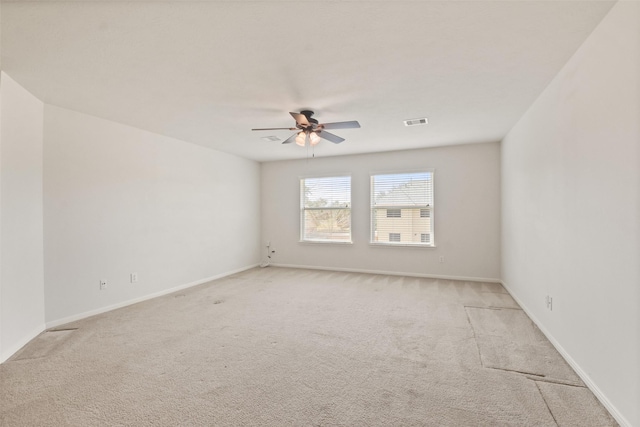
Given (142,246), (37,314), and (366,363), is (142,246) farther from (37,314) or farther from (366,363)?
(366,363)

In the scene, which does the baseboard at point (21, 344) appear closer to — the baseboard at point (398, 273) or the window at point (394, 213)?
the baseboard at point (398, 273)

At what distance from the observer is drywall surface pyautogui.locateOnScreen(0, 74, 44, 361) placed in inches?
102

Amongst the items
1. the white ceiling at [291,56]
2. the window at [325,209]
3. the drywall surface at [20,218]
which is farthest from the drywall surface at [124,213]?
the window at [325,209]

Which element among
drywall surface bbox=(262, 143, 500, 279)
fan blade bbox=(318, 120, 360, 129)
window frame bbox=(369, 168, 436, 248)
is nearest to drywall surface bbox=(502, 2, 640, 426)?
fan blade bbox=(318, 120, 360, 129)

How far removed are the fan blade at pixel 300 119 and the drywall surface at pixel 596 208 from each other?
2.34 m

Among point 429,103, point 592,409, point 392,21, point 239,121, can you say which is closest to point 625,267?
point 592,409

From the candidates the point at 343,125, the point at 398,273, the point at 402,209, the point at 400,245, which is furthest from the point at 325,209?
the point at 343,125

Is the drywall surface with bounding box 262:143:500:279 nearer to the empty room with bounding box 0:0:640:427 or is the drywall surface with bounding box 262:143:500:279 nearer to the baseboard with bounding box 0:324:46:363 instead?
the empty room with bounding box 0:0:640:427

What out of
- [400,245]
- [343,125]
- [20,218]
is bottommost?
[400,245]

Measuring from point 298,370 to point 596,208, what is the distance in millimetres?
2459

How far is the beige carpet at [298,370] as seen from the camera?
1.78m

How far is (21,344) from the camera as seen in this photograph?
2719 millimetres

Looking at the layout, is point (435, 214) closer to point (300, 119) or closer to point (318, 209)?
point (318, 209)

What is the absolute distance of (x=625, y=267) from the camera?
1.67 meters
